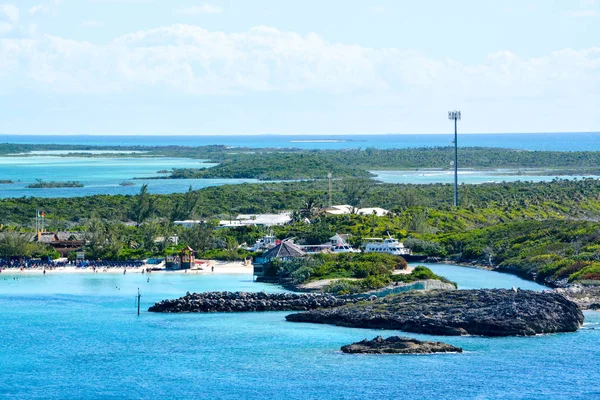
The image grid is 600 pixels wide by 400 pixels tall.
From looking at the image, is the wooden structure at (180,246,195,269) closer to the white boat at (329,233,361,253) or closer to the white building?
the white boat at (329,233,361,253)

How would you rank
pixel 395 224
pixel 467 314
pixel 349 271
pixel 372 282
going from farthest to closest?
pixel 395 224, pixel 349 271, pixel 372 282, pixel 467 314

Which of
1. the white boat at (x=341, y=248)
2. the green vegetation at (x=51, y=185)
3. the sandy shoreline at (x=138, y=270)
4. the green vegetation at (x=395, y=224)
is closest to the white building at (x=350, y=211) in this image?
the green vegetation at (x=395, y=224)

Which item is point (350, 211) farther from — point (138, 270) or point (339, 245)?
point (138, 270)

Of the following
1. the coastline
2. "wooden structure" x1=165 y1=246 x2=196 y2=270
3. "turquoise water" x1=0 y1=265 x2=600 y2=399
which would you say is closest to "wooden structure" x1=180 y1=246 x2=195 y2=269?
"wooden structure" x1=165 y1=246 x2=196 y2=270

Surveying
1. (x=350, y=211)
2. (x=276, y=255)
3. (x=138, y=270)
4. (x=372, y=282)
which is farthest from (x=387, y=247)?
(x=350, y=211)

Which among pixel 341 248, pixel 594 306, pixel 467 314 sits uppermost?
pixel 467 314

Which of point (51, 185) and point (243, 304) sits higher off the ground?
point (243, 304)
